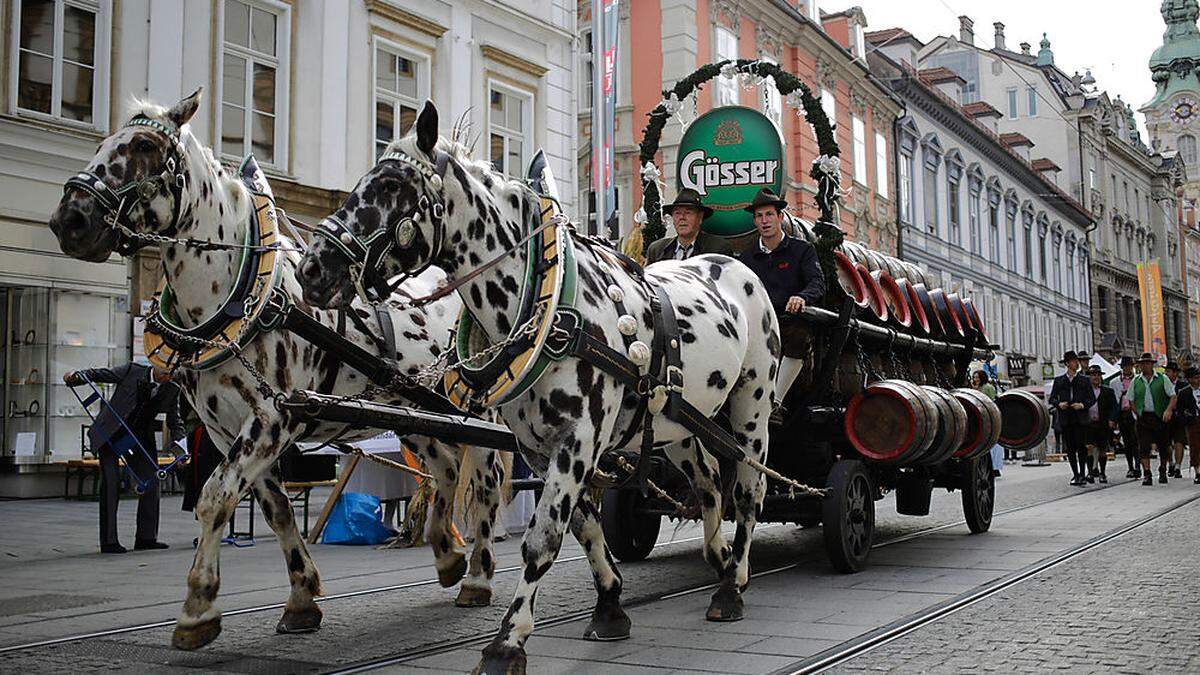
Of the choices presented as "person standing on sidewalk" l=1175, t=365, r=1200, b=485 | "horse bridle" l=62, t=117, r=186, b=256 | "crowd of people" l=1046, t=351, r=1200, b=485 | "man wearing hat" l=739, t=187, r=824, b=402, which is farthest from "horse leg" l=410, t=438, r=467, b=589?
"person standing on sidewalk" l=1175, t=365, r=1200, b=485

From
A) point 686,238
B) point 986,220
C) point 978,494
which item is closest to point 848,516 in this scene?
point 686,238

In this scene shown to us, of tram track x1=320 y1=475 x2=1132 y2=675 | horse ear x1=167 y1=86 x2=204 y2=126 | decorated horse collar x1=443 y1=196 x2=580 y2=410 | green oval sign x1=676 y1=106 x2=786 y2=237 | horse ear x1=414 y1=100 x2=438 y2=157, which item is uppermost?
green oval sign x1=676 y1=106 x2=786 y2=237

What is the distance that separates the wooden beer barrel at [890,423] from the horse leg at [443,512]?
2857 millimetres

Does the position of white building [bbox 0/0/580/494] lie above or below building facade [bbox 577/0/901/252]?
below

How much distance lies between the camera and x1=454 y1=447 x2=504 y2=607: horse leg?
7.01 meters

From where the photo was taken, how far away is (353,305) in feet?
21.9

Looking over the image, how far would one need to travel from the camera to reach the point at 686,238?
8.47 m

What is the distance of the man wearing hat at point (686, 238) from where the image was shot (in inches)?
329

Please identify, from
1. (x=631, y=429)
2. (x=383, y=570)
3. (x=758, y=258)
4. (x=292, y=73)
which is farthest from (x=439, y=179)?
(x=292, y=73)

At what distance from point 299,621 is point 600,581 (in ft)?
5.29

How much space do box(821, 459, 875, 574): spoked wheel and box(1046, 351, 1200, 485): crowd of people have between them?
1089 cm

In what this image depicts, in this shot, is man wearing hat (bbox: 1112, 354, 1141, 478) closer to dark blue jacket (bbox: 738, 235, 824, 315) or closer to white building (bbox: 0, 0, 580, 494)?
white building (bbox: 0, 0, 580, 494)

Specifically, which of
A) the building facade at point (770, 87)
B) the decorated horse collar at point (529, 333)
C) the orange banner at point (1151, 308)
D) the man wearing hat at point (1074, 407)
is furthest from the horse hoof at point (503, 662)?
the orange banner at point (1151, 308)

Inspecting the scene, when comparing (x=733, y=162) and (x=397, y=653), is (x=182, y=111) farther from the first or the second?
(x=733, y=162)
